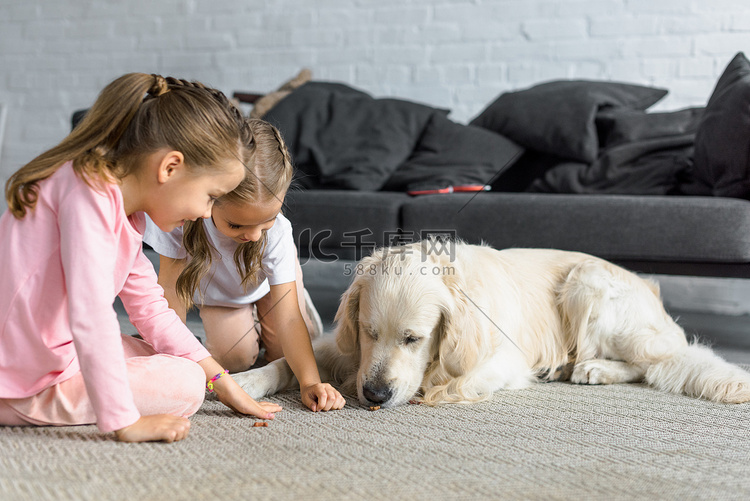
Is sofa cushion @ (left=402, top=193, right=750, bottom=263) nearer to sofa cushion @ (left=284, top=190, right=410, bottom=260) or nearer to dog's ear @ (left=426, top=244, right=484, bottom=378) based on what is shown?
sofa cushion @ (left=284, top=190, right=410, bottom=260)

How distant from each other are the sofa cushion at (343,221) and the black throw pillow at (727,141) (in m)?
1.24

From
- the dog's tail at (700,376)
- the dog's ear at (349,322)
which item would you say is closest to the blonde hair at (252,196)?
the dog's ear at (349,322)

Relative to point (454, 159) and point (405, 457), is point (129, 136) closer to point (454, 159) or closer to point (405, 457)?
point (405, 457)

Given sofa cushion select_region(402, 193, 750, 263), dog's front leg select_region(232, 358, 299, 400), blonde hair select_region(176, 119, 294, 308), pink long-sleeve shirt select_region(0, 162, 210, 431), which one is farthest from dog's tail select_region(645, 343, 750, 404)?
pink long-sleeve shirt select_region(0, 162, 210, 431)

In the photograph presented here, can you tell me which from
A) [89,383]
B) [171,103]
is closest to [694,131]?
[171,103]

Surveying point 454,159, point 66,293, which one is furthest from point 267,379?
point 454,159

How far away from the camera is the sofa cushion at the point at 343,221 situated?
2.63 metres

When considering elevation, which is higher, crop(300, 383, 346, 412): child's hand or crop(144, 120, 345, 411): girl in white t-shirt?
crop(144, 120, 345, 411): girl in white t-shirt

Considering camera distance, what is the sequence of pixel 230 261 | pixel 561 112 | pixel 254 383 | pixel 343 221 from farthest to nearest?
pixel 561 112
pixel 343 221
pixel 230 261
pixel 254 383

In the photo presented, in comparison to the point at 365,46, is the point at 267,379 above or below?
below

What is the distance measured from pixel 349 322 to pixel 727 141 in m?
1.75

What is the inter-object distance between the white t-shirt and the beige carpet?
1.24 ft

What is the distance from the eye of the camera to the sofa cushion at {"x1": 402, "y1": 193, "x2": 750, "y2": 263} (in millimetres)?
2244

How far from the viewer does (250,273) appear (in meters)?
1.75
